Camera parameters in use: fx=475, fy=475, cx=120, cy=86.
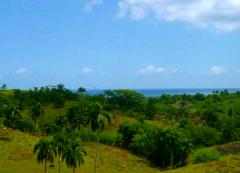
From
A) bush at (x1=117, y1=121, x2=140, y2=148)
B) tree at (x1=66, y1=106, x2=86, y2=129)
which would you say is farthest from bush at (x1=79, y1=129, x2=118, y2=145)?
tree at (x1=66, y1=106, x2=86, y2=129)

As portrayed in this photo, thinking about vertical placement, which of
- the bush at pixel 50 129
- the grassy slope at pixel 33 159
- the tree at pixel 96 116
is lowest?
the grassy slope at pixel 33 159

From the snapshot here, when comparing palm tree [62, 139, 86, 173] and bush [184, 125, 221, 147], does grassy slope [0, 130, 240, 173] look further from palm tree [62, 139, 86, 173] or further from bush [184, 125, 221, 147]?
bush [184, 125, 221, 147]

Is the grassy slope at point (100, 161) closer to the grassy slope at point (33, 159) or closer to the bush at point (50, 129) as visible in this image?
the grassy slope at point (33, 159)

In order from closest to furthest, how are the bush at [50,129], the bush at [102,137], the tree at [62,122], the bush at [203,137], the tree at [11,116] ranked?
the tree at [11,116], the bush at [50,129], the bush at [102,137], the tree at [62,122], the bush at [203,137]

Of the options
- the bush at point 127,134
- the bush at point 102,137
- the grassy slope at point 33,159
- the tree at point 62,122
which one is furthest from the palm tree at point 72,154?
the tree at point 62,122

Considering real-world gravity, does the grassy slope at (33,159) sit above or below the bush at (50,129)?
below

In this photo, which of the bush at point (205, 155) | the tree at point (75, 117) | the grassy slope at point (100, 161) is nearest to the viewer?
the grassy slope at point (100, 161)

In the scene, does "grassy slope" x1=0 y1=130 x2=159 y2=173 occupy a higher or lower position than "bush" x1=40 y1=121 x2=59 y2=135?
lower

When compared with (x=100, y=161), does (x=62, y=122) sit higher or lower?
higher

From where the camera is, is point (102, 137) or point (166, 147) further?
point (102, 137)

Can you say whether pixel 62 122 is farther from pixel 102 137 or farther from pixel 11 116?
pixel 11 116

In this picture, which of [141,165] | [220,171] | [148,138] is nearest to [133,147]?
[148,138]

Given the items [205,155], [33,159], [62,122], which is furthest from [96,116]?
[62,122]

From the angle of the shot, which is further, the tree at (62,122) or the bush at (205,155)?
the tree at (62,122)
